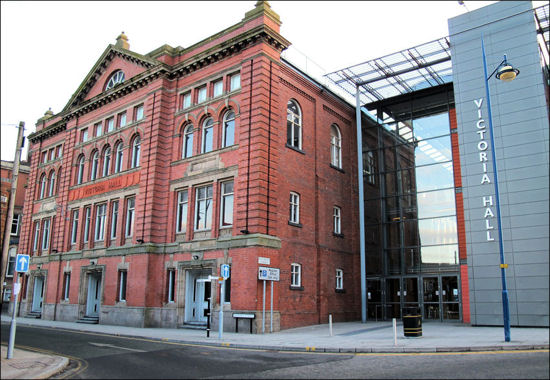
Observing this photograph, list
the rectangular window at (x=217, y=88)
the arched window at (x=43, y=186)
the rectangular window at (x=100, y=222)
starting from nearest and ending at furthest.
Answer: the rectangular window at (x=217, y=88)
the rectangular window at (x=100, y=222)
the arched window at (x=43, y=186)

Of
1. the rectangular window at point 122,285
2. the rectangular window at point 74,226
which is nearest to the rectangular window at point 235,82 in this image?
the rectangular window at point 122,285

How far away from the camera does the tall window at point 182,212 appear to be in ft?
87.3


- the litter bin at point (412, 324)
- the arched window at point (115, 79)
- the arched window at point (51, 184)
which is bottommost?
the litter bin at point (412, 324)

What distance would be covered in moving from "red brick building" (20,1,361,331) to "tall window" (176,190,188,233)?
79 millimetres

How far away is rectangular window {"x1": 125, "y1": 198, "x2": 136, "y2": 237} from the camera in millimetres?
29328

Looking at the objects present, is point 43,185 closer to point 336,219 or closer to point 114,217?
point 114,217

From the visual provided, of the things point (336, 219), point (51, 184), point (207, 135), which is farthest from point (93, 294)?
point (336, 219)

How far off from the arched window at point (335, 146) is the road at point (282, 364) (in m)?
16.4

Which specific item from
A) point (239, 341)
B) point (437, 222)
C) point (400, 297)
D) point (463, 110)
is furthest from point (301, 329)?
point (463, 110)

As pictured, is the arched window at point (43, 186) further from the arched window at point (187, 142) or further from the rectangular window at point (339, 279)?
the rectangular window at point (339, 279)

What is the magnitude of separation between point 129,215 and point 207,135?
24.6 ft

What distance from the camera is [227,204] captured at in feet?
80.6

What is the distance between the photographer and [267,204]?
907 inches

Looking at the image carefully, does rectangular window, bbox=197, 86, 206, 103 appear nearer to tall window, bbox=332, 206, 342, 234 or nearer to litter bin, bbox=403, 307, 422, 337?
tall window, bbox=332, 206, 342, 234
